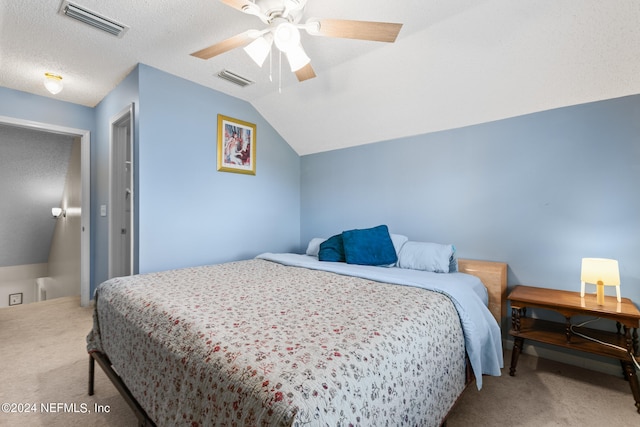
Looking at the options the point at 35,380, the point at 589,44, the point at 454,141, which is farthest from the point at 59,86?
the point at 589,44

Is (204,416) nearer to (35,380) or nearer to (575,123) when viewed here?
(35,380)

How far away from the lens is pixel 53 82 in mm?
2672

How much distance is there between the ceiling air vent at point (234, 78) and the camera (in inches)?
108

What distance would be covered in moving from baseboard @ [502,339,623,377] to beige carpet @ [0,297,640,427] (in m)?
0.05

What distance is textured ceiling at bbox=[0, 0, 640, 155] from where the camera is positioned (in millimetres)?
1826

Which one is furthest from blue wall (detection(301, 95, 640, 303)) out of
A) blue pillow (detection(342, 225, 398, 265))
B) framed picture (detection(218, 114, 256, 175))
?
framed picture (detection(218, 114, 256, 175))

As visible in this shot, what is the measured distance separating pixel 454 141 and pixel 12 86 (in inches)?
181

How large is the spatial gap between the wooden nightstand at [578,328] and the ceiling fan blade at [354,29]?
1.98 meters

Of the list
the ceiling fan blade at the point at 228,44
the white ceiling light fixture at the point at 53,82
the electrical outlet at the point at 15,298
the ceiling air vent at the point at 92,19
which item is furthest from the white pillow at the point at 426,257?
the electrical outlet at the point at 15,298

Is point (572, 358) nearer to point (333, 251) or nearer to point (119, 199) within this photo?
point (333, 251)

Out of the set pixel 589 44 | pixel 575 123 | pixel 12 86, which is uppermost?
pixel 12 86

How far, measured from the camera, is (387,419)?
982 millimetres

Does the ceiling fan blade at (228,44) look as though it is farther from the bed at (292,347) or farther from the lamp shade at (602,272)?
the lamp shade at (602,272)

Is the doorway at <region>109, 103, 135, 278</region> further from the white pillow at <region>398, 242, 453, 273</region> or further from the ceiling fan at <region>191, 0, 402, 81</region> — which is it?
Result: the white pillow at <region>398, 242, 453, 273</region>
